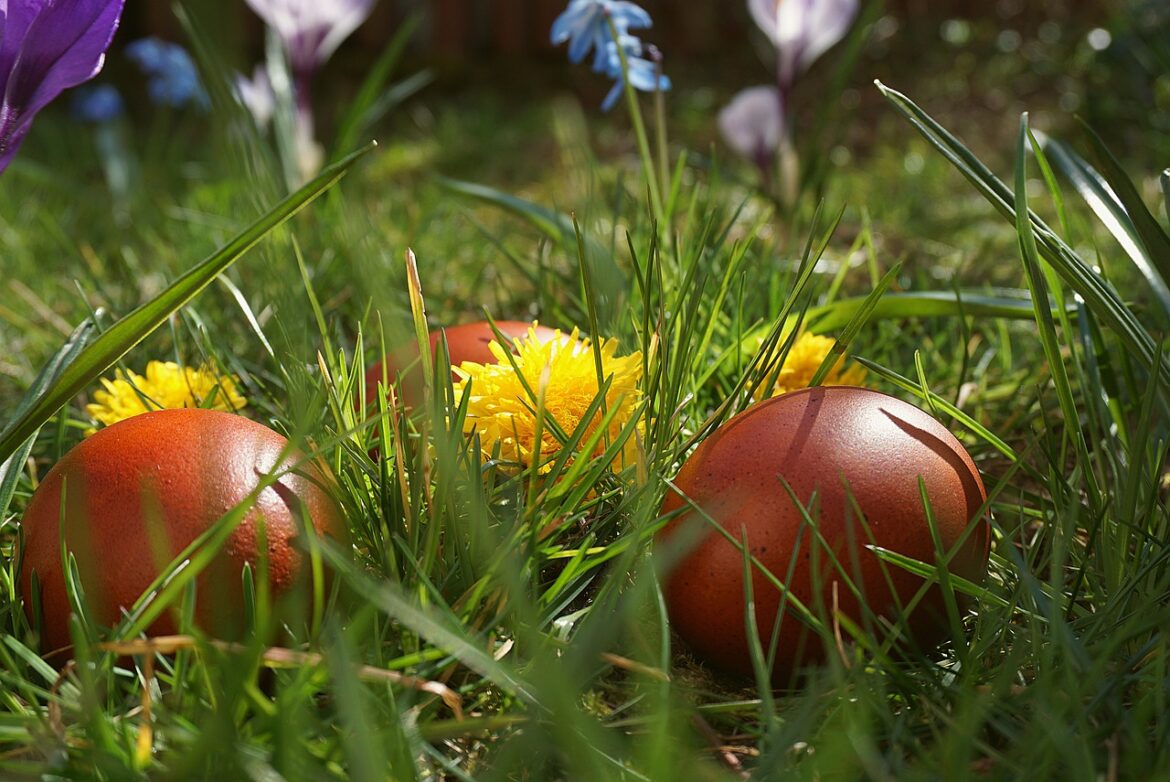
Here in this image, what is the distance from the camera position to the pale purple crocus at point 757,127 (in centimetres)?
240

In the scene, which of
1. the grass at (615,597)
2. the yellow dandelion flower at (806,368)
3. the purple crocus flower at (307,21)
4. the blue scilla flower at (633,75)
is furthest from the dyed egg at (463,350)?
the purple crocus flower at (307,21)

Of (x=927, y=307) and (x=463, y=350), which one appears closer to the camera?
(x=463, y=350)

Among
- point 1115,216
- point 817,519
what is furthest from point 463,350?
point 1115,216

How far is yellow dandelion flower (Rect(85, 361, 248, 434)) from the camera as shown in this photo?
1.33m

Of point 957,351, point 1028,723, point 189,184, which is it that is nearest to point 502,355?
point 1028,723

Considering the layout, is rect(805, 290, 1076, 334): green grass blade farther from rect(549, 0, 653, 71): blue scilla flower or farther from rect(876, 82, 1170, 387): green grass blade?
rect(549, 0, 653, 71): blue scilla flower

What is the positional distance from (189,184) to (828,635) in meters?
3.22

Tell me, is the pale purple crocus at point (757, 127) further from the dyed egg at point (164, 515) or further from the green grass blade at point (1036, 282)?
the dyed egg at point (164, 515)

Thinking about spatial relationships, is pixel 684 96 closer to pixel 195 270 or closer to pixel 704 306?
pixel 704 306

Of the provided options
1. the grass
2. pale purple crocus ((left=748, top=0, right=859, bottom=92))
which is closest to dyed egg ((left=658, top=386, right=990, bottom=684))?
the grass

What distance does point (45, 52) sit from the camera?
0.97m

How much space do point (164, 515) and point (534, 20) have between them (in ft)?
15.9

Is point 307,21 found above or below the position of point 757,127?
above

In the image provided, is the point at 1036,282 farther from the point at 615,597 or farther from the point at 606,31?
the point at 606,31
